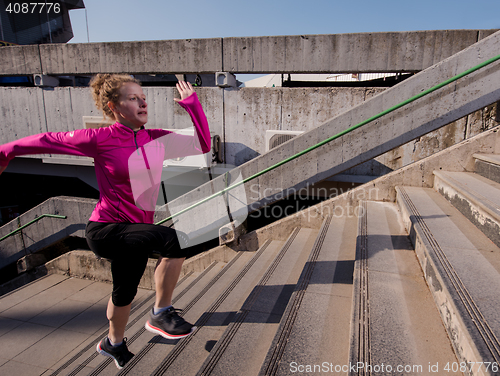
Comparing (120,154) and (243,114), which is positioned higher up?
(243,114)

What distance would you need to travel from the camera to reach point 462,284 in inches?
69.7

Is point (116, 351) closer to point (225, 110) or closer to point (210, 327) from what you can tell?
point (210, 327)

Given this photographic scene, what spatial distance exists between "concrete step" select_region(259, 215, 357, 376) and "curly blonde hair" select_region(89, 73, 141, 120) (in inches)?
80.3

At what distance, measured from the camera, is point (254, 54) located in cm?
706

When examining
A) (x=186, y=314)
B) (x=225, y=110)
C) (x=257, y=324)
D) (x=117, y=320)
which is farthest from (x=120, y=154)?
(x=225, y=110)

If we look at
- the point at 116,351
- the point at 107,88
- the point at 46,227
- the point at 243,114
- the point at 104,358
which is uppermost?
the point at 243,114

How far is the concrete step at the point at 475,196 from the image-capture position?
235 cm

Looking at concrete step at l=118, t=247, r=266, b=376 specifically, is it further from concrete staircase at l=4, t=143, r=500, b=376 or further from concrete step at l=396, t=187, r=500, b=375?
concrete step at l=396, t=187, r=500, b=375

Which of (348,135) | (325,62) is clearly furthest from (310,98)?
(348,135)

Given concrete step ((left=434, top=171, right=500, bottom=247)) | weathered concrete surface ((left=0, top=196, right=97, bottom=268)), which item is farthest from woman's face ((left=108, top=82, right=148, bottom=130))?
weathered concrete surface ((left=0, top=196, right=97, bottom=268))

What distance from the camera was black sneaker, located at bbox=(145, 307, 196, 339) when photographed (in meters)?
2.13

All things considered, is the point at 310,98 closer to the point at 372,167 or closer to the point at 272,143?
the point at 272,143

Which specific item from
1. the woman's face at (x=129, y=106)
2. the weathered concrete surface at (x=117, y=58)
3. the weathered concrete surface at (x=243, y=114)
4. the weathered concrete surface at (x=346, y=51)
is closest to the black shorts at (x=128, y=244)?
the woman's face at (x=129, y=106)

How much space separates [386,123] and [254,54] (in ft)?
15.0
